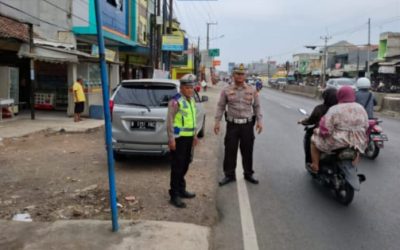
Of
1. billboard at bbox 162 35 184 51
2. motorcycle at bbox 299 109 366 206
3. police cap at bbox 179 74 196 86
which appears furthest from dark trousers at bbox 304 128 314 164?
billboard at bbox 162 35 184 51

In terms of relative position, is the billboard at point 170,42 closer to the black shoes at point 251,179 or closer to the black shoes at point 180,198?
the black shoes at point 251,179

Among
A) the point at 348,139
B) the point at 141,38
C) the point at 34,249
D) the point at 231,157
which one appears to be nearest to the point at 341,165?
the point at 348,139

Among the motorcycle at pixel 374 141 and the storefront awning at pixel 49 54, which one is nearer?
the motorcycle at pixel 374 141

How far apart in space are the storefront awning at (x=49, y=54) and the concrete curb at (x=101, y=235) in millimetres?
11778

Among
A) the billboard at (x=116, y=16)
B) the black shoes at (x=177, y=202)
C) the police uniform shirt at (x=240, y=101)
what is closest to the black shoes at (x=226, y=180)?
the police uniform shirt at (x=240, y=101)

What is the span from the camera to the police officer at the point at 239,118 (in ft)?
25.0

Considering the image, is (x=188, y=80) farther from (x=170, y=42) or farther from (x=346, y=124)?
(x=170, y=42)

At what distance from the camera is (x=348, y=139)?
21.8 feet

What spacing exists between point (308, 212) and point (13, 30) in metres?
13.2

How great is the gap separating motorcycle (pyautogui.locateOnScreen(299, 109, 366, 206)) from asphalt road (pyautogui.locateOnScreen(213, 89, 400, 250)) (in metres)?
0.15

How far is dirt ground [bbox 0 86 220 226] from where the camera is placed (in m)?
6.00

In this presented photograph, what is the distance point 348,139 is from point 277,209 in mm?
1429

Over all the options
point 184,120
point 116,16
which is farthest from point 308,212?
point 116,16

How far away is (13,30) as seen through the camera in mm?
16000
